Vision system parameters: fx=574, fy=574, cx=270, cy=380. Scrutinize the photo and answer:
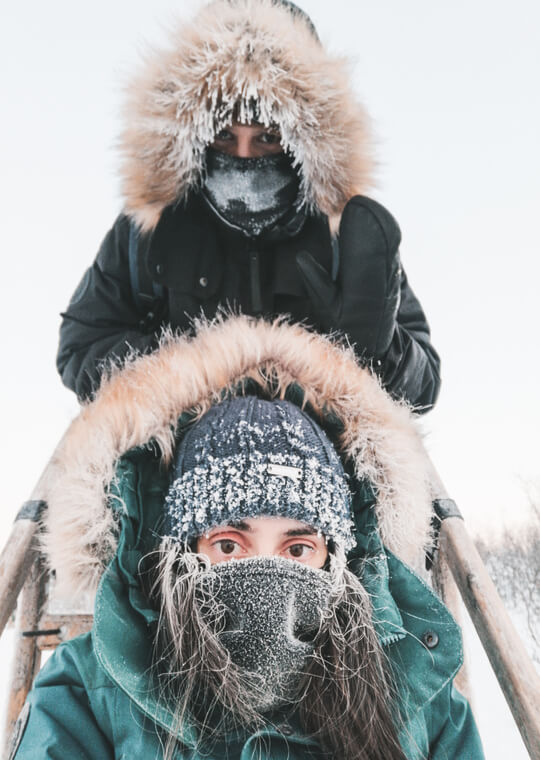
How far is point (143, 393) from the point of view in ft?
4.27

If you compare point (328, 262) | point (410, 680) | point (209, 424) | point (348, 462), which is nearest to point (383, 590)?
point (410, 680)

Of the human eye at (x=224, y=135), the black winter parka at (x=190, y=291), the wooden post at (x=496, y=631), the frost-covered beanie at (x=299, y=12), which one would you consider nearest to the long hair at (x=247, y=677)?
the wooden post at (x=496, y=631)

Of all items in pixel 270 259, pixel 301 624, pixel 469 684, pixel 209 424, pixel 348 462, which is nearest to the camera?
pixel 301 624

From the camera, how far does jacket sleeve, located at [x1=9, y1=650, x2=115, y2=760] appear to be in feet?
3.29

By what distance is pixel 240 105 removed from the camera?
66.7 inches

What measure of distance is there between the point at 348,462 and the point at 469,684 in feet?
2.39

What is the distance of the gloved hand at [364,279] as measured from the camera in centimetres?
154

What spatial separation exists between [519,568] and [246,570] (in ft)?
43.5

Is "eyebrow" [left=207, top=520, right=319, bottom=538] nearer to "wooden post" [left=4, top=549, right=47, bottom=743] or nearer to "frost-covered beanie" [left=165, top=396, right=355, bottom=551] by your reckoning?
"frost-covered beanie" [left=165, top=396, right=355, bottom=551]

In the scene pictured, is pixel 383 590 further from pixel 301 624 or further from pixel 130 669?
pixel 130 669

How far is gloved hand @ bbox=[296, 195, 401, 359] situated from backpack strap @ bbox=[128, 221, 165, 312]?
476mm

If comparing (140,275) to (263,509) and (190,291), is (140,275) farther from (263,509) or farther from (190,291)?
(263,509)

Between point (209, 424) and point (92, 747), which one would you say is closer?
point (92, 747)

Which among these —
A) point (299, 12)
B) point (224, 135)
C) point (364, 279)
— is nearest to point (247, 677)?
point (364, 279)
